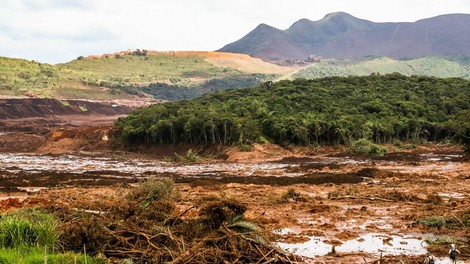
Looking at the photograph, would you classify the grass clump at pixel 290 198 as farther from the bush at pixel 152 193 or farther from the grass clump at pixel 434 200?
the bush at pixel 152 193

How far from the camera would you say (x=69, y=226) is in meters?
10.7

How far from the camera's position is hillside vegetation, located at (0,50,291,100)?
374ft

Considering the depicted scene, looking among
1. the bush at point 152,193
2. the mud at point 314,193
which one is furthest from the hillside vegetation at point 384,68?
the bush at point 152,193

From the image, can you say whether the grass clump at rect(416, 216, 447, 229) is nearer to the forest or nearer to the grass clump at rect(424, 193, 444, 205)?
the grass clump at rect(424, 193, 444, 205)

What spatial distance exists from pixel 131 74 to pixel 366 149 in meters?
120

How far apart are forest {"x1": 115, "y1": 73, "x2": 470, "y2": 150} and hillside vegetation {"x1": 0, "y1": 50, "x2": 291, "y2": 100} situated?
5990 cm

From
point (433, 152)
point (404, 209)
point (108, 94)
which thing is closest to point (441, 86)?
point (433, 152)

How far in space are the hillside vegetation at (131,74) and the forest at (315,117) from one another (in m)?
59.9

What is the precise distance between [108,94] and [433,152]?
9052 centimetres

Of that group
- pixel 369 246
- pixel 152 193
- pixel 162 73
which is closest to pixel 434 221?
pixel 369 246

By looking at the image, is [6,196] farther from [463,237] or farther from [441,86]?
[441,86]

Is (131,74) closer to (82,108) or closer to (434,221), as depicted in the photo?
(82,108)

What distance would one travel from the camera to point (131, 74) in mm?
154500

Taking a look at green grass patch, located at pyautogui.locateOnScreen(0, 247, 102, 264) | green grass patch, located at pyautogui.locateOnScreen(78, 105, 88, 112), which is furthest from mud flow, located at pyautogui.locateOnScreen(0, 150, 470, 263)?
green grass patch, located at pyautogui.locateOnScreen(78, 105, 88, 112)
